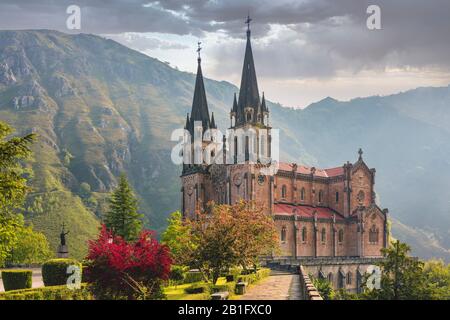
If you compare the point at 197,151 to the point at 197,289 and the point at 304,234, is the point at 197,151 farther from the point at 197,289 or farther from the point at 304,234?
the point at 197,289

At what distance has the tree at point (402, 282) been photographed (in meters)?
47.3

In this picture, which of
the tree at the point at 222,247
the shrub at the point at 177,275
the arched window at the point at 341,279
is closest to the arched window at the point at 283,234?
the arched window at the point at 341,279

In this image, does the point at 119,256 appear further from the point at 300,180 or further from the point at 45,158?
the point at 45,158

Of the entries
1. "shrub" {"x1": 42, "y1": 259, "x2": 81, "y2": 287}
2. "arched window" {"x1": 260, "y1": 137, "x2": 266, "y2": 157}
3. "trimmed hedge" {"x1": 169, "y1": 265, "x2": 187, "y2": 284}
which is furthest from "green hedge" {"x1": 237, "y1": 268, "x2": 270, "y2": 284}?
"arched window" {"x1": 260, "y1": 137, "x2": 266, "y2": 157}

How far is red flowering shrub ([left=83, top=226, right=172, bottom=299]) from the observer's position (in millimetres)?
30781

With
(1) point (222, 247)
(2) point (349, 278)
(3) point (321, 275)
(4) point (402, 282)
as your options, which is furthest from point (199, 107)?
(1) point (222, 247)

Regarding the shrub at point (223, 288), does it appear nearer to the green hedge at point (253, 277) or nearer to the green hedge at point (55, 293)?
the green hedge at point (253, 277)

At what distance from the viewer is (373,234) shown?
302 ft

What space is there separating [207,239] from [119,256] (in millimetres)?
12286

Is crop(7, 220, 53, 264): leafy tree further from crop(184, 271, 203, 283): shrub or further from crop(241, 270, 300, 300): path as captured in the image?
crop(241, 270, 300, 300): path

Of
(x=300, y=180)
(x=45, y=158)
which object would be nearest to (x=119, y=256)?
(x=300, y=180)

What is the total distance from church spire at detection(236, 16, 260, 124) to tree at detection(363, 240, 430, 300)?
38.0 metres

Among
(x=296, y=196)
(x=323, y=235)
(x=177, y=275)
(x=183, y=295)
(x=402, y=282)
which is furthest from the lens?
(x=296, y=196)

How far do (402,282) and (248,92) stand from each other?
137 ft
